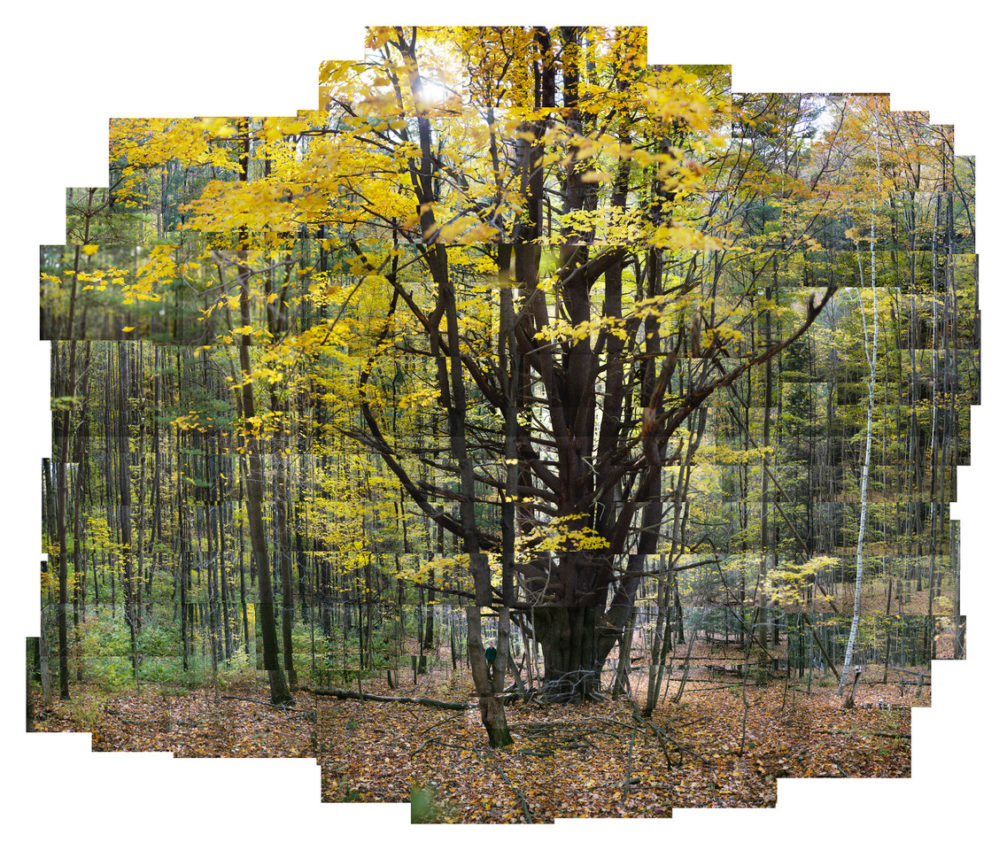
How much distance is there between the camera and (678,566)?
8.23 metres

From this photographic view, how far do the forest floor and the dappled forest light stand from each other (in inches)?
0.9

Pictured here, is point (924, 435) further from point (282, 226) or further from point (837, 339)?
point (282, 226)

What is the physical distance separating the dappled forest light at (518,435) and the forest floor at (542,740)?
0.02 m

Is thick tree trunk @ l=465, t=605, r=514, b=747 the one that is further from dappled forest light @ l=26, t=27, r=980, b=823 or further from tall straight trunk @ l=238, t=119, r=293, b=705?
tall straight trunk @ l=238, t=119, r=293, b=705

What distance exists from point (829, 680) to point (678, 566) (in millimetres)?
1451

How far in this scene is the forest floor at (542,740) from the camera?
8.02 m

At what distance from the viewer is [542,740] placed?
8.06m

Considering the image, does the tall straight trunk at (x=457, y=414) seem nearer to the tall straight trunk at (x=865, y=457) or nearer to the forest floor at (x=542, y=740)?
the forest floor at (x=542, y=740)

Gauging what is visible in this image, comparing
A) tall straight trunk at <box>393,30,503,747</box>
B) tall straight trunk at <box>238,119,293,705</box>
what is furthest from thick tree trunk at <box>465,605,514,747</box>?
tall straight trunk at <box>238,119,293,705</box>

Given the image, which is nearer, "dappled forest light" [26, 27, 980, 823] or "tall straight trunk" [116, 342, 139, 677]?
"dappled forest light" [26, 27, 980, 823]

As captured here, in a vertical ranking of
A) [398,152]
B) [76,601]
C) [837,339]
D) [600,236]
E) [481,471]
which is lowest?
[76,601]

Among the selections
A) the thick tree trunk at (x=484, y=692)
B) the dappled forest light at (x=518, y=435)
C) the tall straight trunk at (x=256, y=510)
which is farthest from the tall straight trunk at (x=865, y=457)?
the tall straight trunk at (x=256, y=510)

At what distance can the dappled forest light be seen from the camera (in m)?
8.10

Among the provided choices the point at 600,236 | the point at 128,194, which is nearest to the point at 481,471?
the point at 600,236
